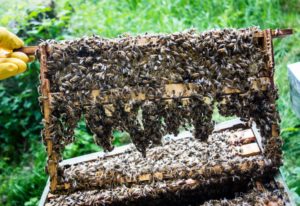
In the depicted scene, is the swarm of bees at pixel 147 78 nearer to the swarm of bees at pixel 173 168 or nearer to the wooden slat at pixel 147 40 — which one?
the wooden slat at pixel 147 40

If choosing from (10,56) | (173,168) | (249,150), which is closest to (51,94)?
(10,56)

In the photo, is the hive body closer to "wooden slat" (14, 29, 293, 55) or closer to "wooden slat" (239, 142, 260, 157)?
"wooden slat" (14, 29, 293, 55)

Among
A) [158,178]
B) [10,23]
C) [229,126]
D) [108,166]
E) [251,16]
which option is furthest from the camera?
[10,23]

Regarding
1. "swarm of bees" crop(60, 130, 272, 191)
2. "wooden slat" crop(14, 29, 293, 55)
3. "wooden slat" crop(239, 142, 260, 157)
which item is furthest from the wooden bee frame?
"wooden slat" crop(239, 142, 260, 157)

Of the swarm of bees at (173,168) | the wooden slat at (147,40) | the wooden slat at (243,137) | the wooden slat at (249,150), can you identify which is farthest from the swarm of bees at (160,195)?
the wooden slat at (147,40)

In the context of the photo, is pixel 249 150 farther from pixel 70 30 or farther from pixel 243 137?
pixel 70 30

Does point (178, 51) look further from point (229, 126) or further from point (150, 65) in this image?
point (229, 126)

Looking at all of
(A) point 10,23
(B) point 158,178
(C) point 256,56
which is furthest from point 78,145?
(C) point 256,56
